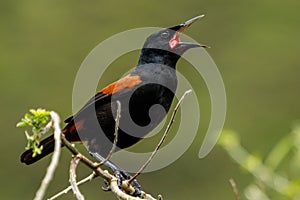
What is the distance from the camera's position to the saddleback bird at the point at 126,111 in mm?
3617

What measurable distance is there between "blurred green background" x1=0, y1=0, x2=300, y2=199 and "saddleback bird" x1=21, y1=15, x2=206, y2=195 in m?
4.20

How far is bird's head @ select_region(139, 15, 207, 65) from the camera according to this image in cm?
394

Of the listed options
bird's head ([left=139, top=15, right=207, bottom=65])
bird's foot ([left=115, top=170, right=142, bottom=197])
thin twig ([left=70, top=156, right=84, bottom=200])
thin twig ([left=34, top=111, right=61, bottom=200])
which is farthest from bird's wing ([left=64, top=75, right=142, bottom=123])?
thin twig ([left=34, top=111, right=61, bottom=200])

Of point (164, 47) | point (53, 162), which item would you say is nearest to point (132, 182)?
point (164, 47)

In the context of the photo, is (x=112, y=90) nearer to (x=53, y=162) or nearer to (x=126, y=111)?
(x=126, y=111)

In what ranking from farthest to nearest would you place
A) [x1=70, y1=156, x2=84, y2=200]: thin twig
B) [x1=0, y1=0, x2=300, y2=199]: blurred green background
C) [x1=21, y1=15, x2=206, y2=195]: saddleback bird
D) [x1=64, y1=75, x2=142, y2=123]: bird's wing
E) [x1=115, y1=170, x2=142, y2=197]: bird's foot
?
[x1=0, y1=0, x2=300, y2=199]: blurred green background < [x1=64, y1=75, x2=142, y2=123]: bird's wing < [x1=21, y1=15, x2=206, y2=195]: saddleback bird < [x1=115, y1=170, x2=142, y2=197]: bird's foot < [x1=70, y1=156, x2=84, y2=200]: thin twig

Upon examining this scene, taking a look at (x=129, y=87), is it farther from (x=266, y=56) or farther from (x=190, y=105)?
(x=266, y=56)

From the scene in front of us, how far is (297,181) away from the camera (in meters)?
2.55

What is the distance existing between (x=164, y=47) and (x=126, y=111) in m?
0.47

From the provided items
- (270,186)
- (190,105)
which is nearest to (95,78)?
(190,105)

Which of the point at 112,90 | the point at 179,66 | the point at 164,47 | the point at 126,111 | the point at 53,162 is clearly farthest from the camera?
the point at 179,66

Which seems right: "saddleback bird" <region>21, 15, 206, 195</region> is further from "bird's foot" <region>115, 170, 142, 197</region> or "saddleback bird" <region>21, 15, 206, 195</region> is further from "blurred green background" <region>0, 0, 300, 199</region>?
"blurred green background" <region>0, 0, 300, 199</region>

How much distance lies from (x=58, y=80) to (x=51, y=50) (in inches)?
23.9

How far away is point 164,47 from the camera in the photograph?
3.97 metres
